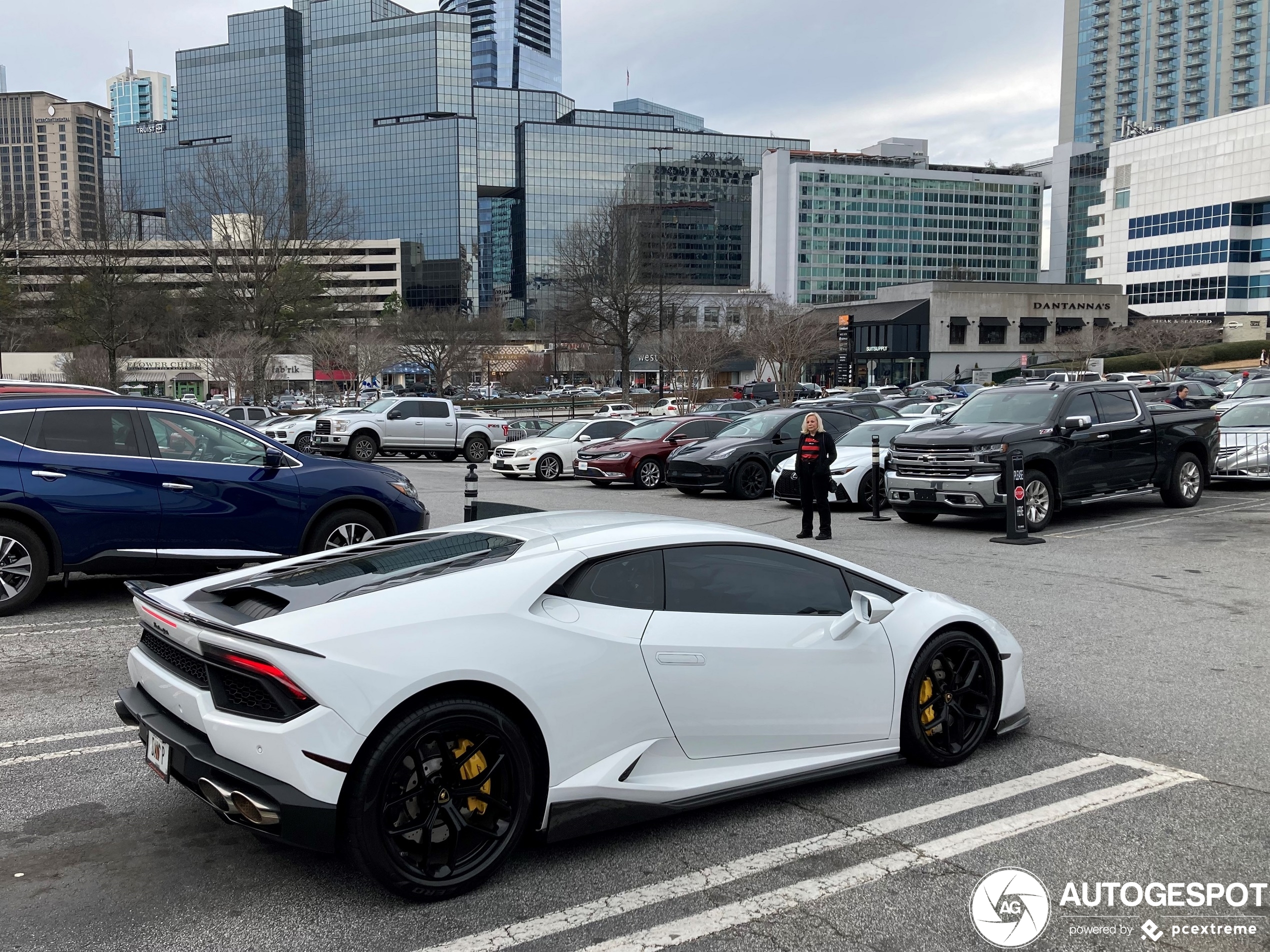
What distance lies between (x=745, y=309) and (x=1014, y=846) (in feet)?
212

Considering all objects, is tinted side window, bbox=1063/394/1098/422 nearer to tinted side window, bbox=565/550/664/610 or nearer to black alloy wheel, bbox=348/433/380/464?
tinted side window, bbox=565/550/664/610

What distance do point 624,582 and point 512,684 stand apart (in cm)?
72

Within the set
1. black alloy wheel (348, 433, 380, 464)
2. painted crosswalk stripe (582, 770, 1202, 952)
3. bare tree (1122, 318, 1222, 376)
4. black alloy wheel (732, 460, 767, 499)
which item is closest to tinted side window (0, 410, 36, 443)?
painted crosswalk stripe (582, 770, 1202, 952)

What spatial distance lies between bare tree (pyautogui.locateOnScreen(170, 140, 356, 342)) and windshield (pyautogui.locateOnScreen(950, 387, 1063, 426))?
37.7 metres

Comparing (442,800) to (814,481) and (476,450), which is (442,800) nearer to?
(814,481)

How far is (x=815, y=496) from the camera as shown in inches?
521

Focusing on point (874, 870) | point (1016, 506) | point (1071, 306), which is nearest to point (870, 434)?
point (1016, 506)

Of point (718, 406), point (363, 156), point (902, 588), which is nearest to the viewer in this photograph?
point (902, 588)

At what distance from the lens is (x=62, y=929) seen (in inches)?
133

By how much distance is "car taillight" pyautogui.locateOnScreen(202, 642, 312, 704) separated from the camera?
3359 millimetres

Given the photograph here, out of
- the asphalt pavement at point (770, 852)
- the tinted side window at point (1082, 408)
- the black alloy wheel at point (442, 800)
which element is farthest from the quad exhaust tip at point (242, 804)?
the tinted side window at point (1082, 408)

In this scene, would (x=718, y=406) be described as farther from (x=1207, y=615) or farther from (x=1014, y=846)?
(x=1014, y=846)

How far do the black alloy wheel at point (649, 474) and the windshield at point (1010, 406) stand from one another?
7366 millimetres

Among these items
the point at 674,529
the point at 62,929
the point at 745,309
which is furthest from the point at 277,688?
the point at 745,309
